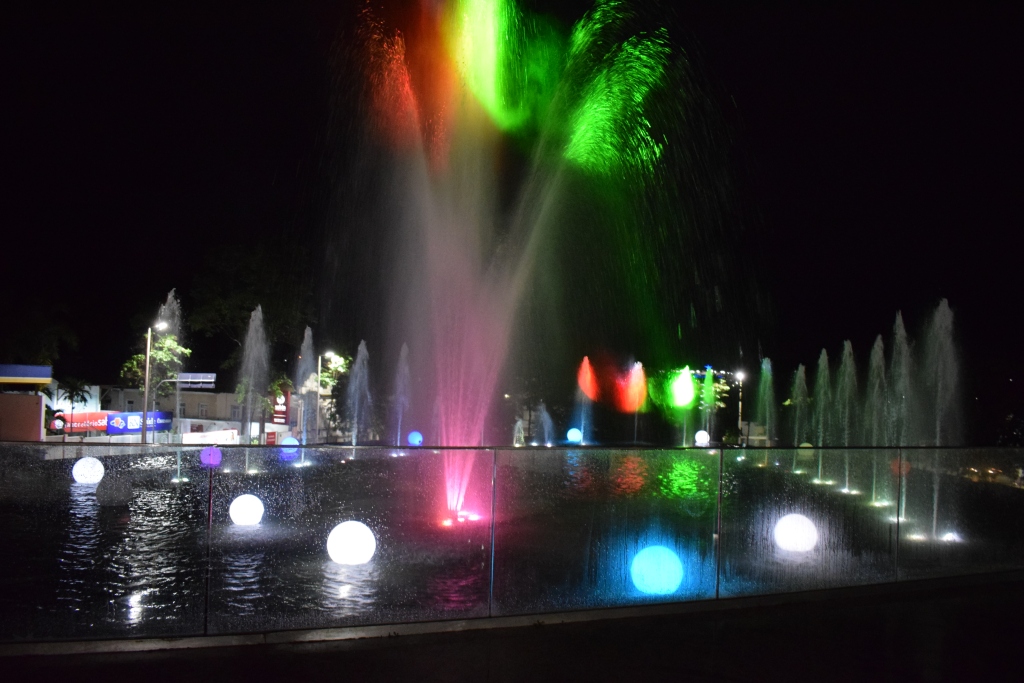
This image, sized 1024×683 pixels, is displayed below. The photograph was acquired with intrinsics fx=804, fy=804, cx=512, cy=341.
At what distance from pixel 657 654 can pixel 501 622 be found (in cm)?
150

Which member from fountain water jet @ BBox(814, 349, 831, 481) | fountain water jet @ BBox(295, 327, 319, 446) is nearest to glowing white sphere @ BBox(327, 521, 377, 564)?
fountain water jet @ BBox(814, 349, 831, 481)

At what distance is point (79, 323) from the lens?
5544 cm

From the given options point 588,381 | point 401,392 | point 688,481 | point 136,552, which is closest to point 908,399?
point 588,381

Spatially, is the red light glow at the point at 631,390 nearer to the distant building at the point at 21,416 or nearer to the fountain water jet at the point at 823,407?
the fountain water jet at the point at 823,407

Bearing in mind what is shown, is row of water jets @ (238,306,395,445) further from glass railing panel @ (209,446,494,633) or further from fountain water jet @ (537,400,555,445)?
glass railing panel @ (209,446,494,633)

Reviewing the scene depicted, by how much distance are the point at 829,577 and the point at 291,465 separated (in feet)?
20.0

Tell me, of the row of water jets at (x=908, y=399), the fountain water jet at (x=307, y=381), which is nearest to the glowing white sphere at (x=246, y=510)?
the row of water jets at (x=908, y=399)

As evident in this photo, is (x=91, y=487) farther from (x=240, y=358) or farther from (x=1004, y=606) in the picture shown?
(x=240, y=358)

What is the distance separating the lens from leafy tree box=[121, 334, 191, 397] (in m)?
40.4

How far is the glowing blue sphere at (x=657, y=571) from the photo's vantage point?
827 cm

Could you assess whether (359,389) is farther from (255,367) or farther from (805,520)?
(805,520)

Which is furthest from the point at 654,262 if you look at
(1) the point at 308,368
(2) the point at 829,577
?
(2) the point at 829,577

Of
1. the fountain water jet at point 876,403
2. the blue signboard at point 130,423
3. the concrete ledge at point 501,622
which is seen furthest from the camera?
the fountain water jet at point 876,403

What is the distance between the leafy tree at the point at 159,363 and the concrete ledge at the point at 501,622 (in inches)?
1402
